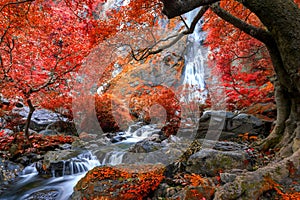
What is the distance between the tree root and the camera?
243 centimetres

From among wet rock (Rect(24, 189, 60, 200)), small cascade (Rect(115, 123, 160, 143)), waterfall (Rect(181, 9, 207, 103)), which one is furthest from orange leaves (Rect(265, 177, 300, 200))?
waterfall (Rect(181, 9, 207, 103))

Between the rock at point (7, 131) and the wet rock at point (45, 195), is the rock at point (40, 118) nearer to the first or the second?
the rock at point (7, 131)

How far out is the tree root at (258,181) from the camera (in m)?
2.43

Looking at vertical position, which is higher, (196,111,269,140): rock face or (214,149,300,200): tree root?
(196,111,269,140): rock face

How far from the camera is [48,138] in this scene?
28.7 ft

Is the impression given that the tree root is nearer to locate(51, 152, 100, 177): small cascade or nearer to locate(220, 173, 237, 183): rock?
locate(220, 173, 237, 183): rock

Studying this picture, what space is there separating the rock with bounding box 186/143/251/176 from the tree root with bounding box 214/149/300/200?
905 mm

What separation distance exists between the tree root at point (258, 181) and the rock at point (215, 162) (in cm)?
90

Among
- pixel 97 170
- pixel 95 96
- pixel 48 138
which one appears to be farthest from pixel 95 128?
pixel 97 170

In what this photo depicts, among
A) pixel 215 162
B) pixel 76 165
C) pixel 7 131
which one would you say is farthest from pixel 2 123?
pixel 215 162

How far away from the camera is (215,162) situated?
11.9 feet

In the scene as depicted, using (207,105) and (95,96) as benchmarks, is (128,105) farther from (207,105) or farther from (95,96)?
(207,105)

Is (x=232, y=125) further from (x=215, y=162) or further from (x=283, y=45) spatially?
(x=283, y=45)

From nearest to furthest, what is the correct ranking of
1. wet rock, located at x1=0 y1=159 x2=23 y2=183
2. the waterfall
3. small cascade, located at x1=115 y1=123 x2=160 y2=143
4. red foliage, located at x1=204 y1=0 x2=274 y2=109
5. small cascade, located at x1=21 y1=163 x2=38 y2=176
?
wet rock, located at x1=0 y1=159 x2=23 y2=183 → small cascade, located at x1=21 y1=163 x2=38 y2=176 → red foliage, located at x1=204 y1=0 x2=274 y2=109 → small cascade, located at x1=115 y1=123 x2=160 y2=143 → the waterfall
